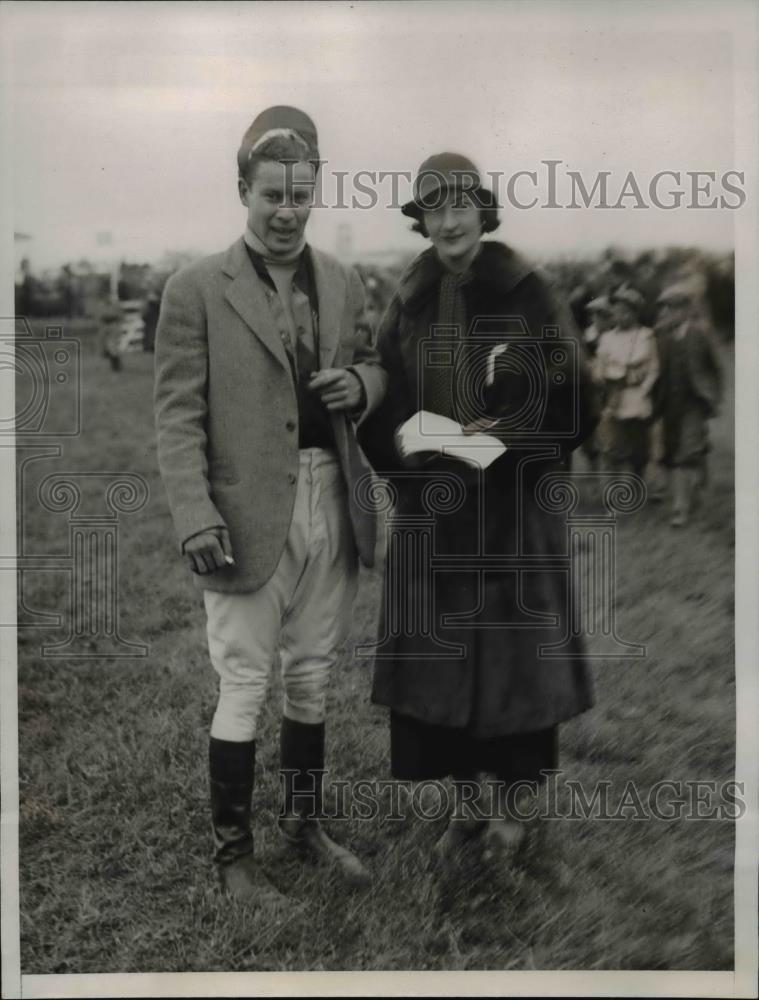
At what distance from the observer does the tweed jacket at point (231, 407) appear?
312 cm

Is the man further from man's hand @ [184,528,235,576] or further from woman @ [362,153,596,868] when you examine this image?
woman @ [362,153,596,868]

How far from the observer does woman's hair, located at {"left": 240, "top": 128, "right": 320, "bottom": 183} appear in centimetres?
317

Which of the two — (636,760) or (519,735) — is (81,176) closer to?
(519,735)

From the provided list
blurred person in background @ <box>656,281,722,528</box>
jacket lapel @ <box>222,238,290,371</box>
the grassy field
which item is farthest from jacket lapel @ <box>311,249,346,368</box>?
blurred person in background @ <box>656,281,722,528</box>

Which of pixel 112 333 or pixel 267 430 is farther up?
pixel 112 333

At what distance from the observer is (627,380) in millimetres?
3271

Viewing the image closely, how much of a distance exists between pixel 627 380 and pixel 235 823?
159cm

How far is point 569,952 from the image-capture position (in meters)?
3.35

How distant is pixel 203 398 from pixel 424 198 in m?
0.78

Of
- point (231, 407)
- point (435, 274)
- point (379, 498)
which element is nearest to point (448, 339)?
point (435, 274)

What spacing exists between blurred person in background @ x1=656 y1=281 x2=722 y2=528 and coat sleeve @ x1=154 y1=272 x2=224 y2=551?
1.22 metres

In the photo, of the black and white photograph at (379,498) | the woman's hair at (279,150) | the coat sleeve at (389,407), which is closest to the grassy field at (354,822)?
the black and white photograph at (379,498)

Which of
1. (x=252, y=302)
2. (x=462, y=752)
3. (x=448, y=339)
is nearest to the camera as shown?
(x=252, y=302)

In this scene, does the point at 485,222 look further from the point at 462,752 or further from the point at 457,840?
the point at 457,840
